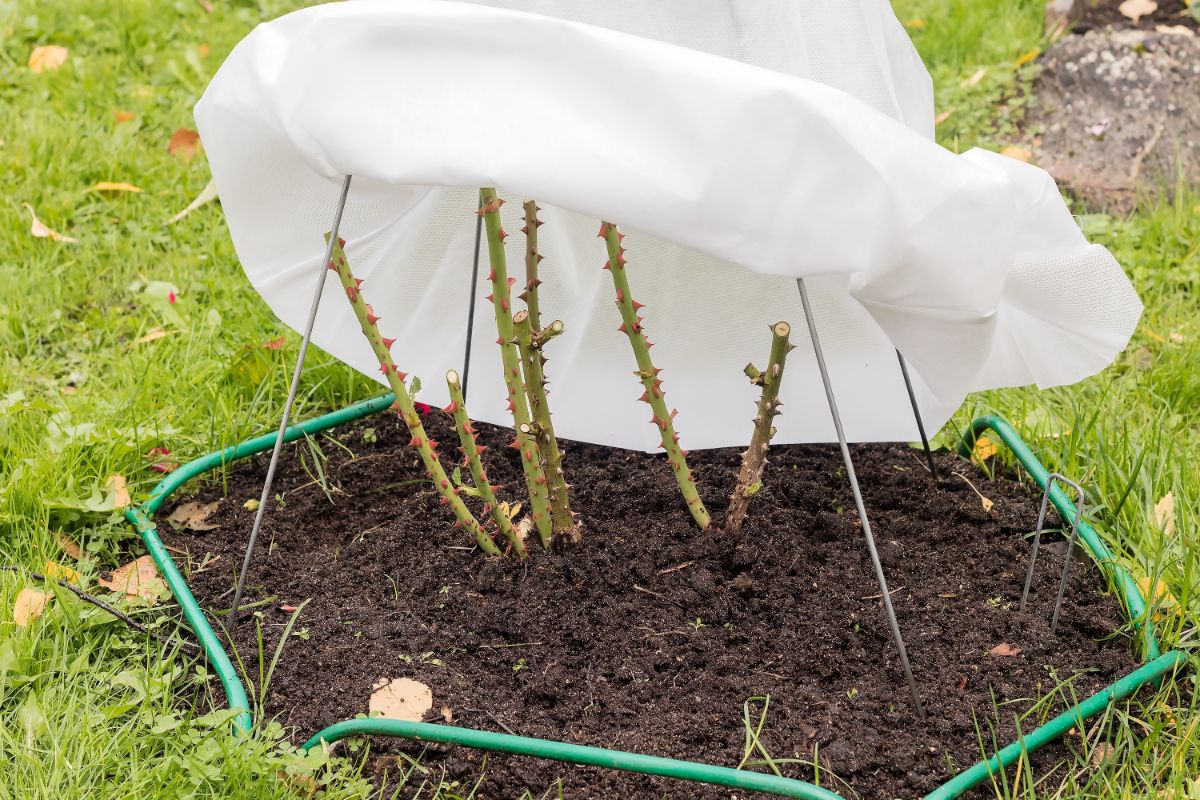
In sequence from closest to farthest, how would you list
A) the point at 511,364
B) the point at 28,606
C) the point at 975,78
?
the point at 511,364, the point at 28,606, the point at 975,78

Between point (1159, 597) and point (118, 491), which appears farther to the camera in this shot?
point (118, 491)

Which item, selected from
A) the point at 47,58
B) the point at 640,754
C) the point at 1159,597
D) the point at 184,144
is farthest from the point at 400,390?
the point at 47,58

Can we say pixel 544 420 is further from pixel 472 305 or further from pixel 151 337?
pixel 151 337

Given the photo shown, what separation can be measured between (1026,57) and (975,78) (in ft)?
0.74

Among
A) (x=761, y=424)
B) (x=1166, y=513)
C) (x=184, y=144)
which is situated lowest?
(x=1166, y=513)

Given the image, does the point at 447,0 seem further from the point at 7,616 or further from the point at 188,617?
the point at 7,616

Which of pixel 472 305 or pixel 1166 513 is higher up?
pixel 472 305

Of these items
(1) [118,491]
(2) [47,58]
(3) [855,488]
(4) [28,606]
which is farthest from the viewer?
(2) [47,58]

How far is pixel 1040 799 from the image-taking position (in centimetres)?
173

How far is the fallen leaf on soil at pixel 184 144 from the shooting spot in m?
3.69

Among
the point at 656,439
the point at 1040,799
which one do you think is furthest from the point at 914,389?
the point at 1040,799

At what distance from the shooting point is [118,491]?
2332 mm

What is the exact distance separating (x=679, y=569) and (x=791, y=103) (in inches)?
36.1

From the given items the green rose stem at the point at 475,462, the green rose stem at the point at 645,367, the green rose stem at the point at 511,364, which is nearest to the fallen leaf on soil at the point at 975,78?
the green rose stem at the point at 645,367
